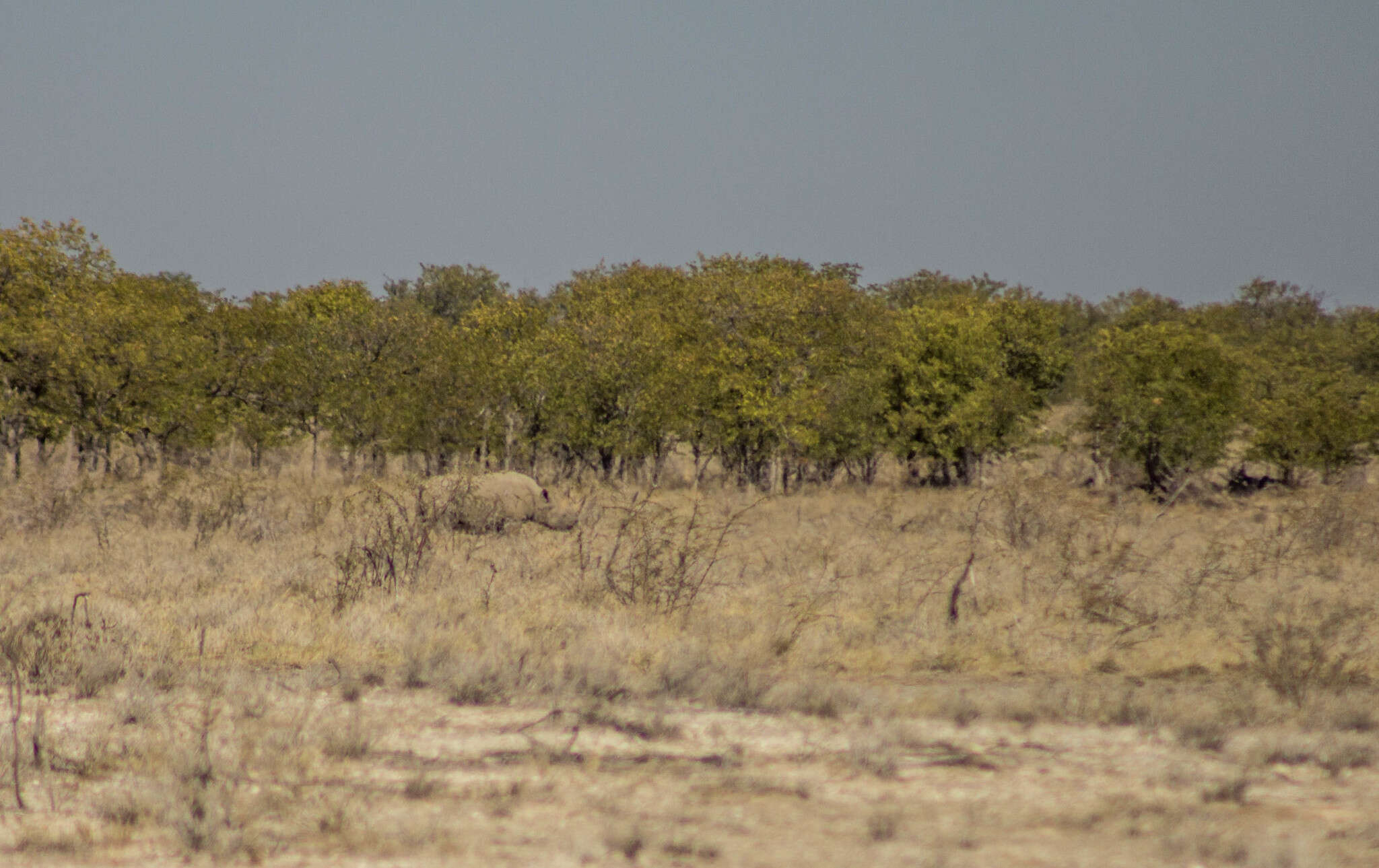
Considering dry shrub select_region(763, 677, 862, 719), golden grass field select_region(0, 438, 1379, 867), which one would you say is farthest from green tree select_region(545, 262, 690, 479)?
dry shrub select_region(763, 677, 862, 719)

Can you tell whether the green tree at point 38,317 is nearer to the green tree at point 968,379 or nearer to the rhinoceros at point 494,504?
the rhinoceros at point 494,504

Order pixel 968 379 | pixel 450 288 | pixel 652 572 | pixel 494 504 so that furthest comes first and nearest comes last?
pixel 450 288 < pixel 968 379 < pixel 494 504 < pixel 652 572

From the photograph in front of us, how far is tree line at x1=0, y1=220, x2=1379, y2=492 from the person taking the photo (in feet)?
93.4

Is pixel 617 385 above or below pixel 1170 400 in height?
above

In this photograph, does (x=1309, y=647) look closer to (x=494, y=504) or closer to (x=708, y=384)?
(x=494, y=504)

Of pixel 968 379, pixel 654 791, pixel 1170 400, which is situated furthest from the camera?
pixel 968 379

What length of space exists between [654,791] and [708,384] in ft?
Answer: 85.3

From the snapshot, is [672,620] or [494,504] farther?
[494,504]

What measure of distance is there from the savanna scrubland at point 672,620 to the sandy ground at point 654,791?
0.04 m

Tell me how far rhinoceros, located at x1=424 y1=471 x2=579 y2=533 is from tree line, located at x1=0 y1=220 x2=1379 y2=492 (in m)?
9.89

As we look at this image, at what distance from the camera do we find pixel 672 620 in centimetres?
1154

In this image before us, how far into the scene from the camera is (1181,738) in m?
7.52

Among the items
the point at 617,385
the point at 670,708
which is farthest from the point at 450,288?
the point at 670,708

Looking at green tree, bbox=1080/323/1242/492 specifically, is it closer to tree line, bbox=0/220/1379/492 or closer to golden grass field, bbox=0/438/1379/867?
tree line, bbox=0/220/1379/492
